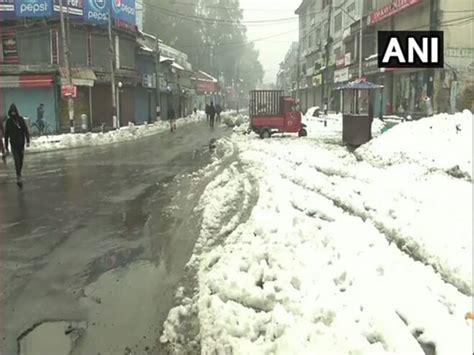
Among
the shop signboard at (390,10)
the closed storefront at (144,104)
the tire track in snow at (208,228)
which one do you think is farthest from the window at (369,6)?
the tire track in snow at (208,228)

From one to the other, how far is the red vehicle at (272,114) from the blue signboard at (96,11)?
15.6m

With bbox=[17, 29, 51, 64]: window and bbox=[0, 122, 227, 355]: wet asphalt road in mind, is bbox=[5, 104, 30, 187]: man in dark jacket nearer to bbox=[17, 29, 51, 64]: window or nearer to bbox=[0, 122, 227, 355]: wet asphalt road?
bbox=[0, 122, 227, 355]: wet asphalt road

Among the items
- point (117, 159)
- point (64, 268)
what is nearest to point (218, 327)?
point (64, 268)

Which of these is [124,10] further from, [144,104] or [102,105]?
[144,104]

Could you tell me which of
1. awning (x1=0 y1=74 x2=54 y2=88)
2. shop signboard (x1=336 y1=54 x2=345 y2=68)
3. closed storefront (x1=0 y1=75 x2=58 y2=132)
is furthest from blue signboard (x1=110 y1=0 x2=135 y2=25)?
shop signboard (x1=336 y1=54 x2=345 y2=68)

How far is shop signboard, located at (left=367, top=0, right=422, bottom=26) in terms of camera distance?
3528cm

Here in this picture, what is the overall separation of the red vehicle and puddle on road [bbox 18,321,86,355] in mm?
22673

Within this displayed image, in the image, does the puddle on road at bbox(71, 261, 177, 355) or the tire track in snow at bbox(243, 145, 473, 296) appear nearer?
the puddle on road at bbox(71, 261, 177, 355)

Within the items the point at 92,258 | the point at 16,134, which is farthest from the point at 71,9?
the point at 92,258

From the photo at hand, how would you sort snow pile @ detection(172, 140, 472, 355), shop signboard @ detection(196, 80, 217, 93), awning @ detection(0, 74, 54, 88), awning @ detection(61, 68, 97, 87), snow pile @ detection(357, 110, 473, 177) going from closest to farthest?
snow pile @ detection(172, 140, 472, 355)
snow pile @ detection(357, 110, 473, 177)
awning @ detection(0, 74, 54, 88)
awning @ detection(61, 68, 97, 87)
shop signboard @ detection(196, 80, 217, 93)

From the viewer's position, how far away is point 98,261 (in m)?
6.90

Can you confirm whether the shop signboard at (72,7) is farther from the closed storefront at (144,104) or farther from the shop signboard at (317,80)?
the shop signboard at (317,80)

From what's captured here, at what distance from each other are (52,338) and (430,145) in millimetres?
Answer: 11643

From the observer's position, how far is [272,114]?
2767 cm
